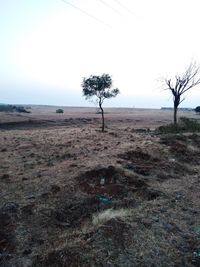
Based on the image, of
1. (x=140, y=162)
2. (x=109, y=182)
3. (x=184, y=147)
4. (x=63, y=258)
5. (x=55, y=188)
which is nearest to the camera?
(x=63, y=258)

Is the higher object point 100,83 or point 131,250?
point 100,83

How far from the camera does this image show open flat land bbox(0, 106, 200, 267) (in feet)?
25.4

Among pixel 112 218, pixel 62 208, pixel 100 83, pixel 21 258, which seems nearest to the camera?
pixel 21 258

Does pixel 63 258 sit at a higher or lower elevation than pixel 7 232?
higher

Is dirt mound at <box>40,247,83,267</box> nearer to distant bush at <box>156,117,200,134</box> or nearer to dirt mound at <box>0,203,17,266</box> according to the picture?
dirt mound at <box>0,203,17,266</box>

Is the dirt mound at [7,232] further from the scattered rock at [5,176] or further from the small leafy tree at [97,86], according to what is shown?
the small leafy tree at [97,86]

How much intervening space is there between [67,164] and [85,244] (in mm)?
7470

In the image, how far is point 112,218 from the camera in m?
8.98

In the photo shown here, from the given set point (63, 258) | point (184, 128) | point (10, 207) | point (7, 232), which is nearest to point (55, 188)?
point (10, 207)

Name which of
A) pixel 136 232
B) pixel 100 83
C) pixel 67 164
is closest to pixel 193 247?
pixel 136 232

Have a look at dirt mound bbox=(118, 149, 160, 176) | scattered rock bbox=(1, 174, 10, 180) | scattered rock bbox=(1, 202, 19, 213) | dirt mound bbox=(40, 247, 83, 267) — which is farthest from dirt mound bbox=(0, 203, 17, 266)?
dirt mound bbox=(118, 149, 160, 176)

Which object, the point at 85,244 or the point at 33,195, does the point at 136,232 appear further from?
the point at 33,195

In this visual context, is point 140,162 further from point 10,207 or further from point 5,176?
point 10,207

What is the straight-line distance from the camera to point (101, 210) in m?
10.1
